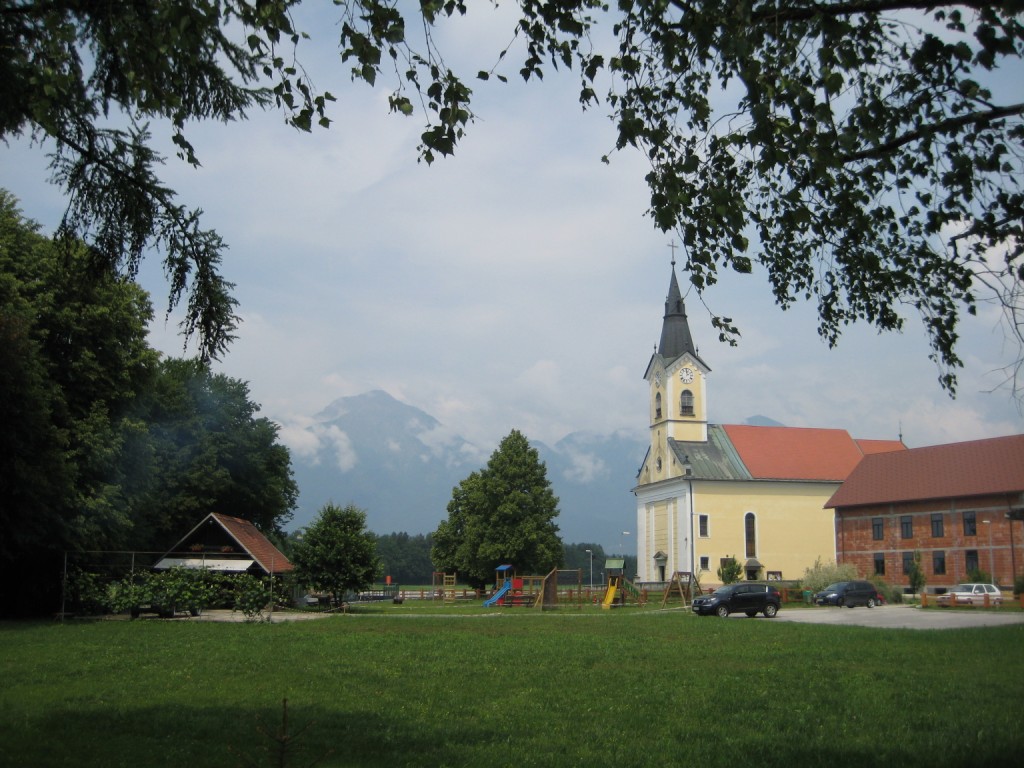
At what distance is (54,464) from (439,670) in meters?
16.3

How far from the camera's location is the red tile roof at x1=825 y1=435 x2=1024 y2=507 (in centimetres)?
5184

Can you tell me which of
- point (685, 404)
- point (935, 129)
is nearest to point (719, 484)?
point (685, 404)

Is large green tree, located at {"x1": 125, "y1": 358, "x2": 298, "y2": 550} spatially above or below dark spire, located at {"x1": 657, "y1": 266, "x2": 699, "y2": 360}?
below

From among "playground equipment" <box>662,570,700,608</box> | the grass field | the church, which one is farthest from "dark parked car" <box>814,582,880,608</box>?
the grass field

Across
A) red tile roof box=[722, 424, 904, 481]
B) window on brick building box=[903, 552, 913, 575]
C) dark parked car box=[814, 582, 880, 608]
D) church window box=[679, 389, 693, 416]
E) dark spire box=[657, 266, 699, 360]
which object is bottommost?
dark parked car box=[814, 582, 880, 608]

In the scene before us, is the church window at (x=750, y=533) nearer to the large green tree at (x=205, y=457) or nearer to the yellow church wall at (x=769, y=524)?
the yellow church wall at (x=769, y=524)

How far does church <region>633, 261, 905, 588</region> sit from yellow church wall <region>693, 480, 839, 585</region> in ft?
0.26

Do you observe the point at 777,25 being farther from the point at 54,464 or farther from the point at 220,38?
the point at 54,464

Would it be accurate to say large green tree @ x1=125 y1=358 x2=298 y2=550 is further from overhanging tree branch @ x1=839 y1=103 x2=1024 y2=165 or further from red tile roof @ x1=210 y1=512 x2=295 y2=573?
overhanging tree branch @ x1=839 y1=103 x2=1024 y2=165

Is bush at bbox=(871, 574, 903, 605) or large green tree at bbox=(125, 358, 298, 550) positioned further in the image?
bush at bbox=(871, 574, 903, 605)

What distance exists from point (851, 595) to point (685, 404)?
31.4 m

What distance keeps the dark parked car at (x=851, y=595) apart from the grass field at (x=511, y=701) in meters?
24.3

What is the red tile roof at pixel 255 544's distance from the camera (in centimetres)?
3541

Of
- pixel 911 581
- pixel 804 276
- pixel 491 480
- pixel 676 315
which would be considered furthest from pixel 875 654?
pixel 676 315
